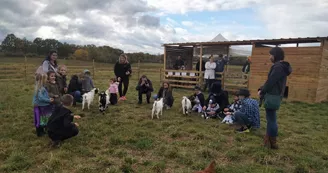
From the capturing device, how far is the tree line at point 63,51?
2877 cm

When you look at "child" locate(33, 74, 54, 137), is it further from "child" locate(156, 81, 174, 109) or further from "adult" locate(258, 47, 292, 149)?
"adult" locate(258, 47, 292, 149)

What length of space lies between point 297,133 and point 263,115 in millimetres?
1894

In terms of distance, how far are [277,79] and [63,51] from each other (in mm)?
33924

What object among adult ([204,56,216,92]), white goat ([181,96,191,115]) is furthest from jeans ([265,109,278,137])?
adult ([204,56,216,92])

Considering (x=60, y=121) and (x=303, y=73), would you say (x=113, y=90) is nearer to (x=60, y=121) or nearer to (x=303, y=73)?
(x=60, y=121)

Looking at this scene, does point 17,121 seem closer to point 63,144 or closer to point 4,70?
point 63,144

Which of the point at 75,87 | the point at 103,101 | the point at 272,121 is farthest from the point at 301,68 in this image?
the point at 75,87

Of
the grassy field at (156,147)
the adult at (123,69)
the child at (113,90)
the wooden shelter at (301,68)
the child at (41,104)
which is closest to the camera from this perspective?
the grassy field at (156,147)

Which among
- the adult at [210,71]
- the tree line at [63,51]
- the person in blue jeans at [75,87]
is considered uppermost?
the tree line at [63,51]

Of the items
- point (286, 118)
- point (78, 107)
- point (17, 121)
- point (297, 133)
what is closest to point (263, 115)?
point (286, 118)

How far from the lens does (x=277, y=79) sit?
432 centimetres

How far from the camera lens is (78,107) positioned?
8.10 metres

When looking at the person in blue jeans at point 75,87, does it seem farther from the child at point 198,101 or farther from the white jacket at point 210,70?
the white jacket at point 210,70

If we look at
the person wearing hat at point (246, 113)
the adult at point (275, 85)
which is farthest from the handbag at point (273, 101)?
the person wearing hat at point (246, 113)
